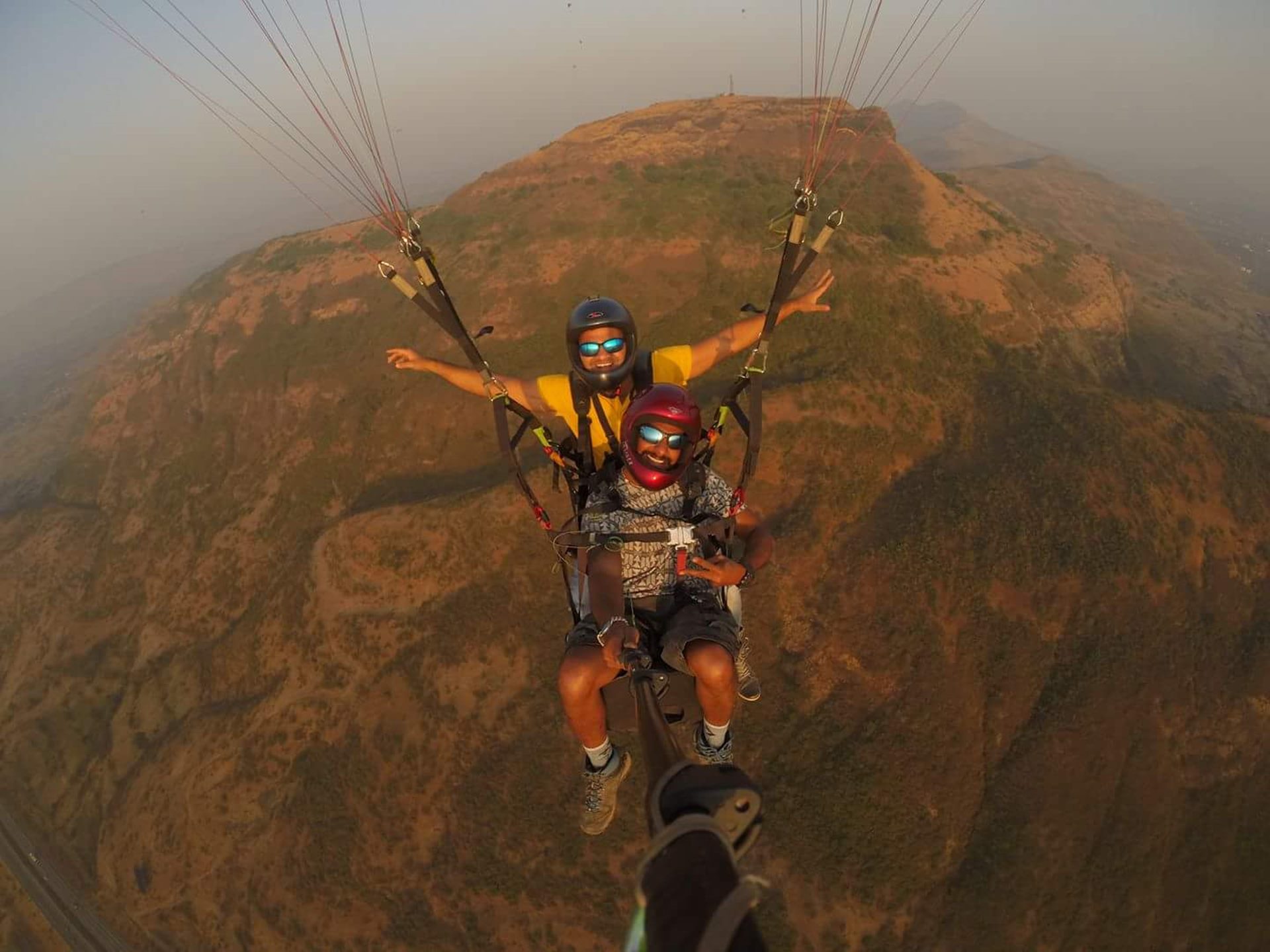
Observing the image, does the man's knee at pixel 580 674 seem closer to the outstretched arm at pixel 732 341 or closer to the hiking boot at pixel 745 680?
the hiking boot at pixel 745 680

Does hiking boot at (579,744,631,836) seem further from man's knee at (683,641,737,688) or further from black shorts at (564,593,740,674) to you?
man's knee at (683,641,737,688)

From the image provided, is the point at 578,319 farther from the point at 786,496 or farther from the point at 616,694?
the point at 786,496

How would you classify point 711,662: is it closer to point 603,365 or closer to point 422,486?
point 603,365

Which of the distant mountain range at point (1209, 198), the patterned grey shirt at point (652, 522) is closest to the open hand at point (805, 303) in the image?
the patterned grey shirt at point (652, 522)

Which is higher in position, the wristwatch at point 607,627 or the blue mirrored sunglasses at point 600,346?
the blue mirrored sunglasses at point 600,346

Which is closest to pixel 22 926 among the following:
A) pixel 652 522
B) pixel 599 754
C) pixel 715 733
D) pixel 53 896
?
pixel 53 896
